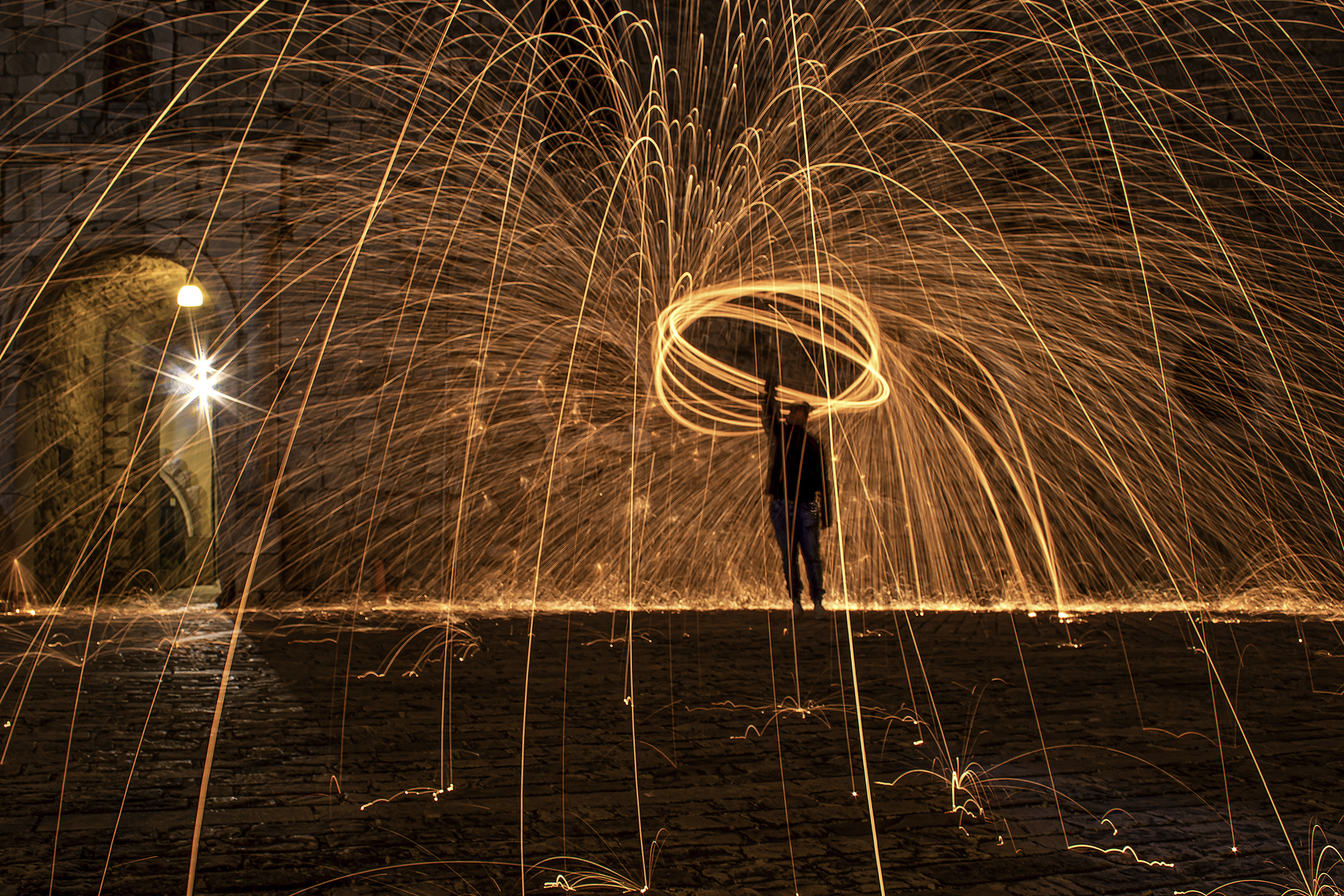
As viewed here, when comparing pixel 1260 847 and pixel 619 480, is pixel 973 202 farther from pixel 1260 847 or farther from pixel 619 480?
pixel 1260 847

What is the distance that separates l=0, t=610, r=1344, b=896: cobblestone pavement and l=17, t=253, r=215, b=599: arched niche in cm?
637

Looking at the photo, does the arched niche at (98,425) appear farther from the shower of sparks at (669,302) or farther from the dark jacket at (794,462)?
the dark jacket at (794,462)

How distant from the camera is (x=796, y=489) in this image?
890 cm

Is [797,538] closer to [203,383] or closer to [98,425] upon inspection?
[203,383]

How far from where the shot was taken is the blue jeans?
8961 mm

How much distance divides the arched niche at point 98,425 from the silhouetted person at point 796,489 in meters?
6.52

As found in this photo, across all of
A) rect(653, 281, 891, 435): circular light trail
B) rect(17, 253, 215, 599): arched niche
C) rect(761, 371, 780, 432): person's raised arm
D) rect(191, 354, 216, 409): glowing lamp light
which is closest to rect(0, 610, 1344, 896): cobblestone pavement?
rect(761, 371, 780, 432): person's raised arm

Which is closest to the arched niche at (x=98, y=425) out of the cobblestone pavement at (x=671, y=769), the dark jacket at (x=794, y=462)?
the cobblestone pavement at (x=671, y=769)

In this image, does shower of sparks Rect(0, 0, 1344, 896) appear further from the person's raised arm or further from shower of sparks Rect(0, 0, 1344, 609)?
the person's raised arm

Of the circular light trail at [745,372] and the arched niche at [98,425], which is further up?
the circular light trail at [745,372]

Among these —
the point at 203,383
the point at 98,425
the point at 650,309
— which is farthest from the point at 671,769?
the point at 98,425

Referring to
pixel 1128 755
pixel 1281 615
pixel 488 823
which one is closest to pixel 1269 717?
pixel 1128 755

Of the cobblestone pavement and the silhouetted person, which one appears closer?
the cobblestone pavement

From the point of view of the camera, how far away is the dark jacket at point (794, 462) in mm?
8805
